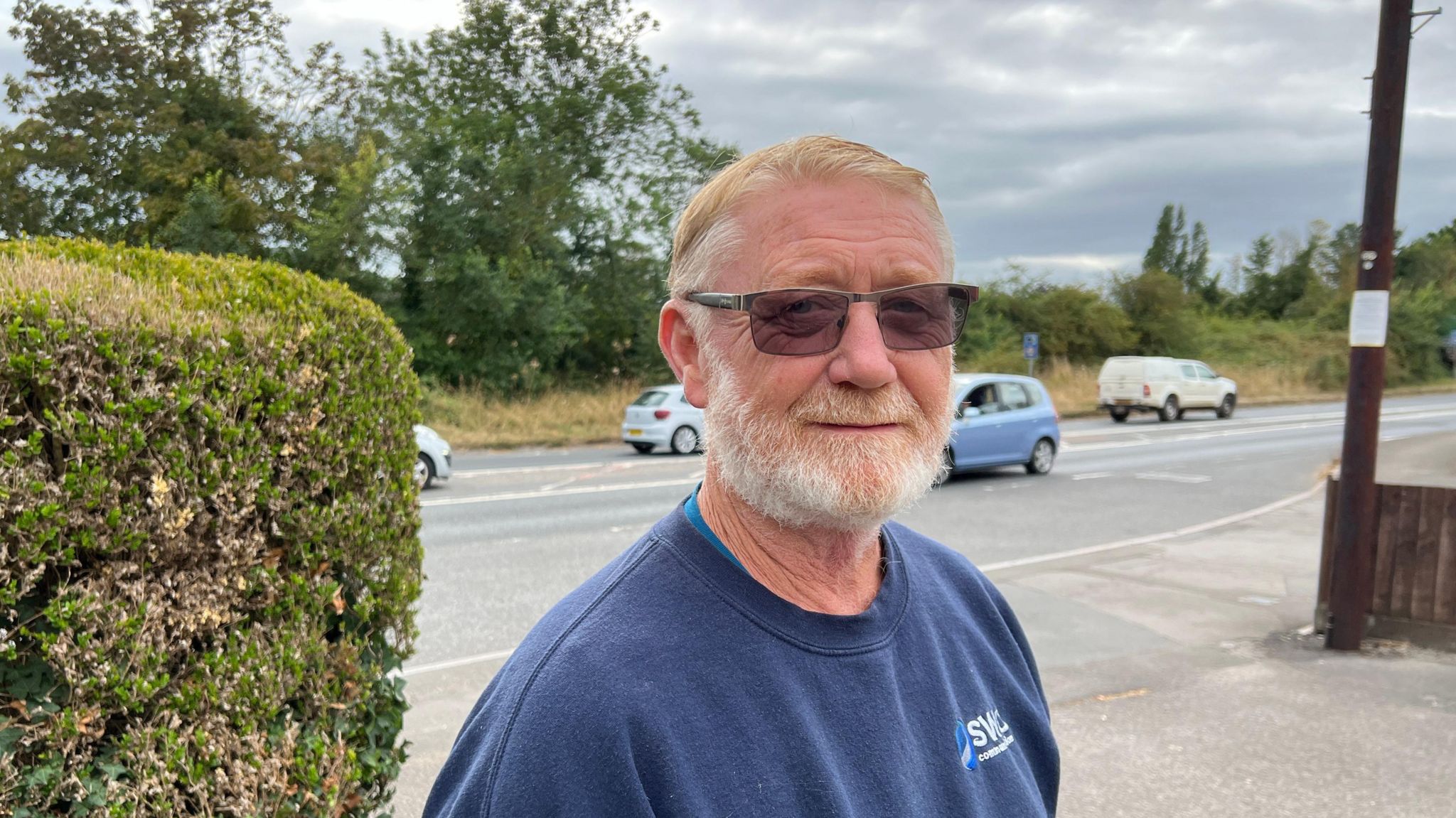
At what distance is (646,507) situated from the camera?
12.7 metres

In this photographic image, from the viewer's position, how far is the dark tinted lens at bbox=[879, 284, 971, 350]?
1.63 meters

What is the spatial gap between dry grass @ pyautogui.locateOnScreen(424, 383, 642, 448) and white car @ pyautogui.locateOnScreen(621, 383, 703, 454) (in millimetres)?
3494

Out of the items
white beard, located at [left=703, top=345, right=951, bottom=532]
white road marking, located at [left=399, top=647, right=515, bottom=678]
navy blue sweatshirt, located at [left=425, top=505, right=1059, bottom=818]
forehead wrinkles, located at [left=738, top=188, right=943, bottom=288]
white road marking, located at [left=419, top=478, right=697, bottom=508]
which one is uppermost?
forehead wrinkles, located at [left=738, top=188, right=943, bottom=288]

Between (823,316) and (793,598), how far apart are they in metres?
0.43

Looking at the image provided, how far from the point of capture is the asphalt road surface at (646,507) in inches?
307

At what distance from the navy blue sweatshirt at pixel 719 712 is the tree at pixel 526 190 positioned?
25138 mm

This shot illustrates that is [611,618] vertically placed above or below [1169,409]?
above

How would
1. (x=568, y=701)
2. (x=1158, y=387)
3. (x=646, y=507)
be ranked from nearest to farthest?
(x=568, y=701)
(x=646, y=507)
(x=1158, y=387)

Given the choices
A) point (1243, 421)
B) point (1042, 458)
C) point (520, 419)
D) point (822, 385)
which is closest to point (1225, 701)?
point (822, 385)

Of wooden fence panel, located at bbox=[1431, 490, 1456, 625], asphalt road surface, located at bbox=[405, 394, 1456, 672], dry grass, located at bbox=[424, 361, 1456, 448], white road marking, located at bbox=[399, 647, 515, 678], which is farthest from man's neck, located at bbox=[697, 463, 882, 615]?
dry grass, located at bbox=[424, 361, 1456, 448]

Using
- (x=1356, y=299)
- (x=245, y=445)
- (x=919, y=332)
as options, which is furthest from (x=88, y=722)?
(x=1356, y=299)

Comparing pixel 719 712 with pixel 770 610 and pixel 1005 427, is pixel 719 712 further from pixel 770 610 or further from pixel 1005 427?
pixel 1005 427

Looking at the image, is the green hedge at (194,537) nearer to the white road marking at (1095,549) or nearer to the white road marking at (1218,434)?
the white road marking at (1095,549)

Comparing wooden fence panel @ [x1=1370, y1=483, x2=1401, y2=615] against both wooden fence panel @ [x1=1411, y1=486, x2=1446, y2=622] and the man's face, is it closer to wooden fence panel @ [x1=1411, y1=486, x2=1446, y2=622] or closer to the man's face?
wooden fence panel @ [x1=1411, y1=486, x2=1446, y2=622]
